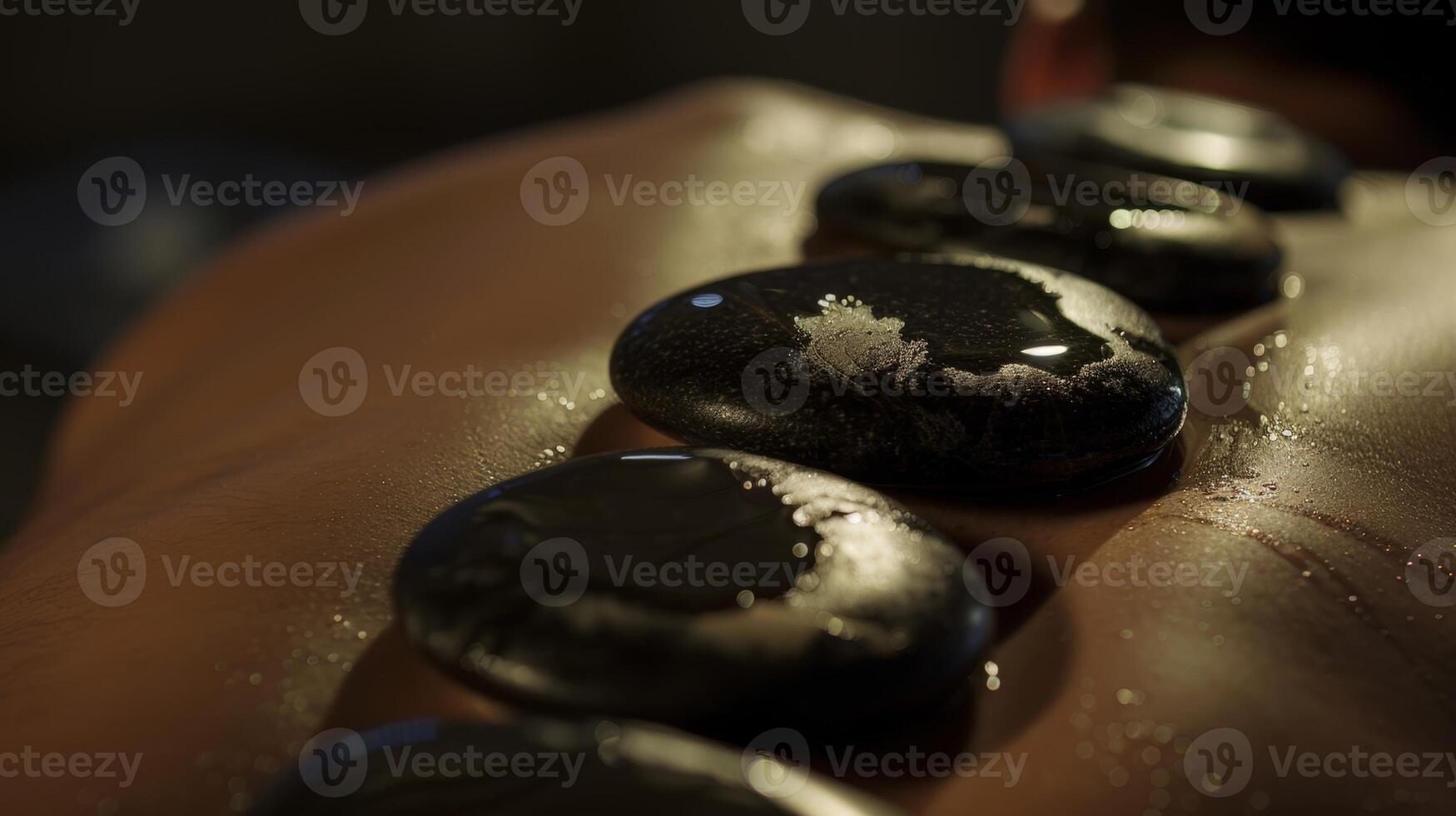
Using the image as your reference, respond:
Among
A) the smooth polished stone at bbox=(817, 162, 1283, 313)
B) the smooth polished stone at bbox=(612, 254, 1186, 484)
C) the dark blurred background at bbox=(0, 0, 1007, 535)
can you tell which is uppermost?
the smooth polished stone at bbox=(612, 254, 1186, 484)

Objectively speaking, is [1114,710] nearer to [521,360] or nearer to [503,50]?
[521,360]

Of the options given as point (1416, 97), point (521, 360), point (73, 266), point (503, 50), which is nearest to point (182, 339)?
Answer: point (521, 360)

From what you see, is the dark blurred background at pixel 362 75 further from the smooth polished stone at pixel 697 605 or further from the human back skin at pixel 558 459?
the smooth polished stone at pixel 697 605

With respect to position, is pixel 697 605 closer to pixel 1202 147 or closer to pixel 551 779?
pixel 551 779

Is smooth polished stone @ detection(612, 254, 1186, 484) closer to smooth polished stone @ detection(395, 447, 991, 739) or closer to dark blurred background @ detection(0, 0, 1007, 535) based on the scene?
smooth polished stone @ detection(395, 447, 991, 739)

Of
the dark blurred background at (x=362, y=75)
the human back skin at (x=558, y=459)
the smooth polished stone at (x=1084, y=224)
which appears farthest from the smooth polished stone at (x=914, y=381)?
the dark blurred background at (x=362, y=75)

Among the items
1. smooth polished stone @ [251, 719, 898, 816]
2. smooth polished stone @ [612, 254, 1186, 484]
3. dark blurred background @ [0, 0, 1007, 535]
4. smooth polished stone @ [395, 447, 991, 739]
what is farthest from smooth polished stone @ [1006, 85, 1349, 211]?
dark blurred background @ [0, 0, 1007, 535]

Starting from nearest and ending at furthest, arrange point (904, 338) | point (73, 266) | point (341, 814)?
1. point (341, 814)
2. point (904, 338)
3. point (73, 266)
